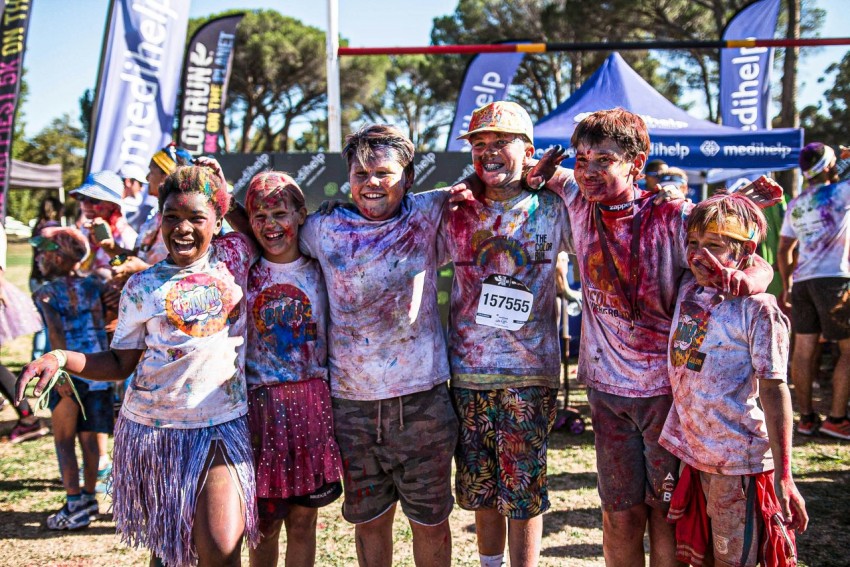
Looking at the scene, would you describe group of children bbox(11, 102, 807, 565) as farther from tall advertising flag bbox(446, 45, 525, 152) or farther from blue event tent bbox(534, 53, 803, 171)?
tall advertising flag bbox(446, 45, 525, 152)

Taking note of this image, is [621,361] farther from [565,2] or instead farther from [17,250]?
[17,250]

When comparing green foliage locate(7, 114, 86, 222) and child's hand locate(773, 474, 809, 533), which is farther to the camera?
green foliage locate(7, 114, 86, 222)

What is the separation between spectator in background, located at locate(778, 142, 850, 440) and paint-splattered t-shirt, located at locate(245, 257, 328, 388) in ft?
14.1

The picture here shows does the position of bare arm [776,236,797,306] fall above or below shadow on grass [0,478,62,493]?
above

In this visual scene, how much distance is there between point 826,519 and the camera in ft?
11.8

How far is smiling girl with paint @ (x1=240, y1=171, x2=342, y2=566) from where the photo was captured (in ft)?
8.14

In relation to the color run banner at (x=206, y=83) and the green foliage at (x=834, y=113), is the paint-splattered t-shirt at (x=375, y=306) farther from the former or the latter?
the green foliage at (x=834, y=113)

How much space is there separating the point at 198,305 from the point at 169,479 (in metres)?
0.62

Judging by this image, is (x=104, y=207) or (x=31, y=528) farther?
(x=104, y=207)

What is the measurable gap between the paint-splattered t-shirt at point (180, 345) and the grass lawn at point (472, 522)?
4.64ft

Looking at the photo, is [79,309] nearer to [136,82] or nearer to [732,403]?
[732,403]

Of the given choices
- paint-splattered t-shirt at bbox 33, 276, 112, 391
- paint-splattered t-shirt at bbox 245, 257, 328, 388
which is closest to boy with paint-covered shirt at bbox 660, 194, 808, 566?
paint-splattered t-shirt at bbox 245, 257, 328, 388

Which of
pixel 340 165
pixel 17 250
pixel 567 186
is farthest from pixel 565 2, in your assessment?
pixel 17 250

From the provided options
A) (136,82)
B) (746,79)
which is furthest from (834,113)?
(136,82)
